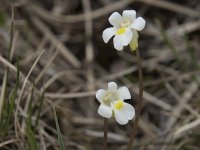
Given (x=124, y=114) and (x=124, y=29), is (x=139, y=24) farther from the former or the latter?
(x=124, y=114)

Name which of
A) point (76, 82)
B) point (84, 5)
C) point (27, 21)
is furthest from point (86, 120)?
point (84, 5)

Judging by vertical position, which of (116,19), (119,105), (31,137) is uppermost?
(116,19)

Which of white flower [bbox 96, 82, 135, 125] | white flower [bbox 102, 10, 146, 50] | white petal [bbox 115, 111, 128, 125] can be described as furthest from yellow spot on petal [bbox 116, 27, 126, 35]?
white petal [bbox 115, 111, 128, 125]

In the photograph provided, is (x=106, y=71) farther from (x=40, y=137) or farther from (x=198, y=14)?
(x=40, y=137)

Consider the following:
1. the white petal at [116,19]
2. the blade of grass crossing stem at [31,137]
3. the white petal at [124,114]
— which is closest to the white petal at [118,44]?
the white petal at [116,19]

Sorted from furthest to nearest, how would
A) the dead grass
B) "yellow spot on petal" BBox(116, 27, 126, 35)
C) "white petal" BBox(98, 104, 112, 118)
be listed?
1. the dead grass
2. "yellow spot on petal" BBox(116, 27, 126, 35)
3. "white petal" BBox(98, 104, 112, 118)

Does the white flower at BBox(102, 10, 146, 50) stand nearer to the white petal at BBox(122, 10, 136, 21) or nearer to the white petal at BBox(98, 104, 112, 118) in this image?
the white petal at BBox(122, 10, 136, 21)

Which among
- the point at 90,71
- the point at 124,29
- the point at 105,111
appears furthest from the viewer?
the point at 90,71

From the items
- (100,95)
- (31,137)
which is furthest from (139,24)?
(31,137)
